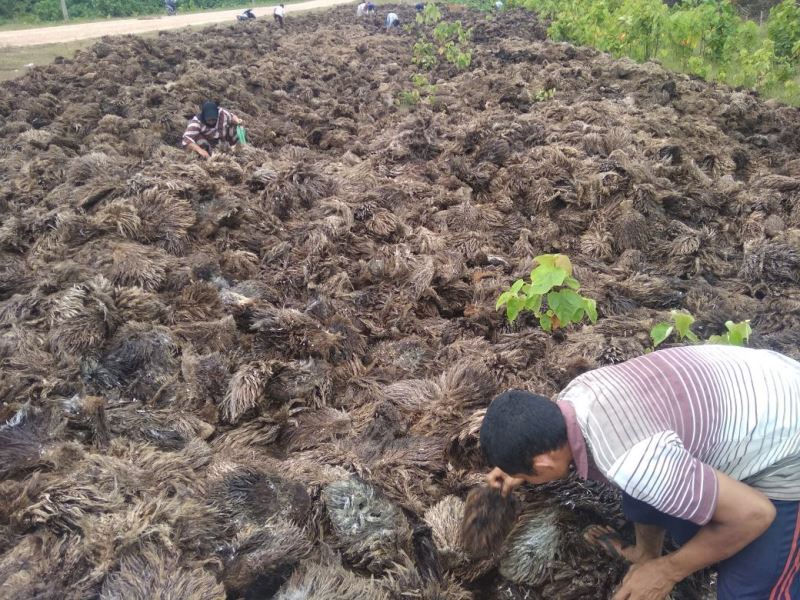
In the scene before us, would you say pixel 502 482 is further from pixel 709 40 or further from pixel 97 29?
pixel 97 29

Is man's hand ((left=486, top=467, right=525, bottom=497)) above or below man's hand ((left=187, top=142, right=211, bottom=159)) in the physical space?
below

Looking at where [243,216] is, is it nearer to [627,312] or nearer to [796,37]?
[627,312]

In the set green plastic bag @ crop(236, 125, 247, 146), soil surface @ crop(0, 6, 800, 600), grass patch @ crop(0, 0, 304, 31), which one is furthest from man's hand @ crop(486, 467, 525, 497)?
grass patch @ crop(0, 0, 304, 31)

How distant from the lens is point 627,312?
5.08m

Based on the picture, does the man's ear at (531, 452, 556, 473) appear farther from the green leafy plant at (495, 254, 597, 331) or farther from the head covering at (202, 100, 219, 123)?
the head covering at (202, 100, 219, 123)

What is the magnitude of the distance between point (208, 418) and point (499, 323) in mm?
2470

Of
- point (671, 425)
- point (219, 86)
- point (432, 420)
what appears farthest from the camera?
point (219, 86)

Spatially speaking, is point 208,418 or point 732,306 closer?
point 208,418

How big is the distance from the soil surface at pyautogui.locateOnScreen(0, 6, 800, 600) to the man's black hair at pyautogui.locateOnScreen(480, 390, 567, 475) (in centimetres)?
66

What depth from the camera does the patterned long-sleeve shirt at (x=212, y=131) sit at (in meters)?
9.18

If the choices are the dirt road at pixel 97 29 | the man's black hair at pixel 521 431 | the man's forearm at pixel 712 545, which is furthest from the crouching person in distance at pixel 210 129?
the dirt road at pixel 97 29

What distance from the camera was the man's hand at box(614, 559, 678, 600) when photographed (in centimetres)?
249

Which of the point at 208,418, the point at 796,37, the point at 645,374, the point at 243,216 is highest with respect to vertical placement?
the point at 796,37

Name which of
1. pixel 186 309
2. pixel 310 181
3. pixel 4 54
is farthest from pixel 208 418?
pixel 4 54
